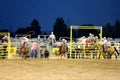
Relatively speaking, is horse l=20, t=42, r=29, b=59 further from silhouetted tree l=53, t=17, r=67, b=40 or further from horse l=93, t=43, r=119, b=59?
silhouetted tree l=53, t=17, r=67, b=40

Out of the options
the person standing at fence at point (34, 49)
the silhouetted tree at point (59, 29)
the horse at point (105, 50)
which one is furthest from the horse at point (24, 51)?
the silhouetted tree at point (59, 29)

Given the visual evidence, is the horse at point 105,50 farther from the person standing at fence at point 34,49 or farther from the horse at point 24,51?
the horse at point 24,51

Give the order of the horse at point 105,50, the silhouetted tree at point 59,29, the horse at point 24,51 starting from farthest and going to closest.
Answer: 1. the silhouetted tree at point 59,29
2. the horse at point 105,50
3. the horse at point 24,51

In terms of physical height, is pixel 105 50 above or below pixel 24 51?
above

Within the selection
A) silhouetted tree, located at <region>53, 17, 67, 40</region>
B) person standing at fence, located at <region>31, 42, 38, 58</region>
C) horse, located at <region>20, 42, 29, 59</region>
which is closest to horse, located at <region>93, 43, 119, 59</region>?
person standing at fence, located at <region>31, 42, 38, 58</region>

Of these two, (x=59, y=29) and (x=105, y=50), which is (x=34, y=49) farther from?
(x=59, y=29)

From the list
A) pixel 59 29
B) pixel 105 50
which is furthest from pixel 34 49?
pixel 59 29

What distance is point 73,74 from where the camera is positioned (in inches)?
658

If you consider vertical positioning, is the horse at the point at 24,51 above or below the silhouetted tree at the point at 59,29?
below

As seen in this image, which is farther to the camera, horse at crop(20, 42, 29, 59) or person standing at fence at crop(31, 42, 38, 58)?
person standing at fence at crop(31, 42, 38, 58)

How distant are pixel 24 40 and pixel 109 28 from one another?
43364 mm

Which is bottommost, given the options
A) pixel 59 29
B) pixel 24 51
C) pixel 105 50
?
pixel 24 51

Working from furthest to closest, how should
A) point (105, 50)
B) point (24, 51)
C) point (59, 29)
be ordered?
point (59, 29)
point (105, 50)
point (24, 51)

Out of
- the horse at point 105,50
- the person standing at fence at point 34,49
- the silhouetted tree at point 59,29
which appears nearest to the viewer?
the person standing at fence at point 34,49
